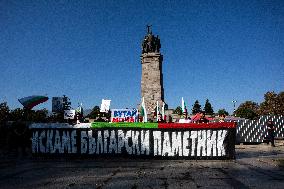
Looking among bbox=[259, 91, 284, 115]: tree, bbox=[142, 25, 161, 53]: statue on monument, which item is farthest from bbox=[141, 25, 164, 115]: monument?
bbox=[259, 91, 284, 115]: tree

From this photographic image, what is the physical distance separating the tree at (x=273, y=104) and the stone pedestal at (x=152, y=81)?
49899 mm

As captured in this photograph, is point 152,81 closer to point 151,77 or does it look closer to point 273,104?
point 151,77

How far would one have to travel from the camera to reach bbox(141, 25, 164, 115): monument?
40.6 m

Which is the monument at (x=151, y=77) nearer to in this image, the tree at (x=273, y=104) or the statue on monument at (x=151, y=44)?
the statue on monument at (x=151, y=44)

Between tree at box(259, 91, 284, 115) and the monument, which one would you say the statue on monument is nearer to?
the monument

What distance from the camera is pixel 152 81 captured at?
135 feet

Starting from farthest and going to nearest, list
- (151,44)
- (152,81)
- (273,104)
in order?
(273,104), (151,44), (152,81)

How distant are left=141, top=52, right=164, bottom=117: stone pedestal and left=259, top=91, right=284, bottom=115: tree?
4990 cm

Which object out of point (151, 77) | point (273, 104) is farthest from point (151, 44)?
point (273, 104)

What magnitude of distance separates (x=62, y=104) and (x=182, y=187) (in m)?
22.4

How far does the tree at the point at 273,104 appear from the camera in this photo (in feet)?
256

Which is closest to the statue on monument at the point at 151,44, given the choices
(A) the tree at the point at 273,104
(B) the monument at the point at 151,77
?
(B) the monument at the point at 151,77

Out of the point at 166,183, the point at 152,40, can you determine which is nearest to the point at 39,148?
the point at 166,183

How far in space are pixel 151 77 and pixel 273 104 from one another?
169 feet
